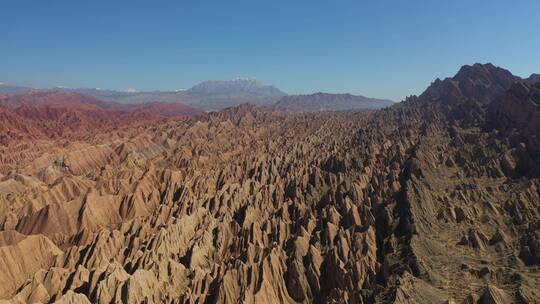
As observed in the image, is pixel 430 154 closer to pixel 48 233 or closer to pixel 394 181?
pixel 394 181

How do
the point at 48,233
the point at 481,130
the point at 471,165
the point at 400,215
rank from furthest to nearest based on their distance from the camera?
the point at 481,130 < the point at 471,165 < the point at 48,233 < the point at 400,215

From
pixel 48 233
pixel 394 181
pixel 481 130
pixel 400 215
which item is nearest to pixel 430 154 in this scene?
pixel 394 181

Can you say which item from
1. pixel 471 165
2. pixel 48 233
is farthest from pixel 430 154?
pixel 48 233

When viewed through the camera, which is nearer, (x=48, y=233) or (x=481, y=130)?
(x=48, y=233)

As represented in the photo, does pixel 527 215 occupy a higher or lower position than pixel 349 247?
higher

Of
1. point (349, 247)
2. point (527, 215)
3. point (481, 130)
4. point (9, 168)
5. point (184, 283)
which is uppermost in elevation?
point (481, 130)

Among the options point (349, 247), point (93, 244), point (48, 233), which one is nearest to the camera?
point (349, 247)
